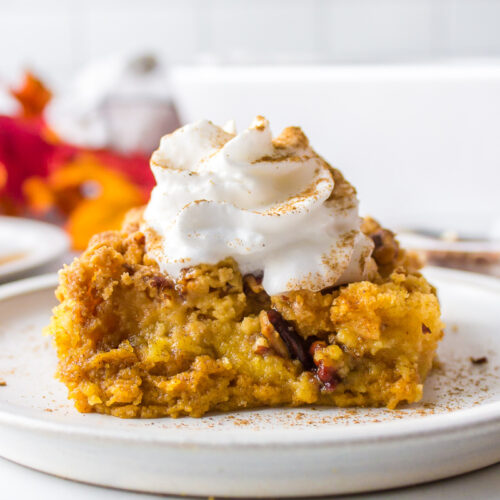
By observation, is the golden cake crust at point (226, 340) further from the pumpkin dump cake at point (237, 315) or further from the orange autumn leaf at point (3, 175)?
the orange autumn leaf at point (3, 175)

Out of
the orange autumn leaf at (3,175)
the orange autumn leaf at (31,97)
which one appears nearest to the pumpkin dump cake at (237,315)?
the orange autumn leaf at (3,175)

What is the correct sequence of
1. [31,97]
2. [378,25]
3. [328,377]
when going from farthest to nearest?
[378,25] → [31,97] → [328,377]

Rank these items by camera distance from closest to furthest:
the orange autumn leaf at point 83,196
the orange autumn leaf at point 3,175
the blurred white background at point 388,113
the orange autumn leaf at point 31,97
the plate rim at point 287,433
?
1. the plate rim at point 287,433
2. the blurred white background at point 388,113
3. the orange autumn leaf at point 83,196
4. the orange autumn leaf at point 3,175
5. the orange autumn leaf at point 31,97

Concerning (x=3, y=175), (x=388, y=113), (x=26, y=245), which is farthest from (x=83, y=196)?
(x=388, y=113)

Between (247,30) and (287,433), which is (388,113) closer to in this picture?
(287,433)

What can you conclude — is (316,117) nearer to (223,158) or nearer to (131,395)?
(223,158)

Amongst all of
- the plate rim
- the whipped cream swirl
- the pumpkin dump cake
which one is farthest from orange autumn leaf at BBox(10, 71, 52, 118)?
the plate rim

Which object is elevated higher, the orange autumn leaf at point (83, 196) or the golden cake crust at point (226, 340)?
the golden cake crust at point (226, 340)
